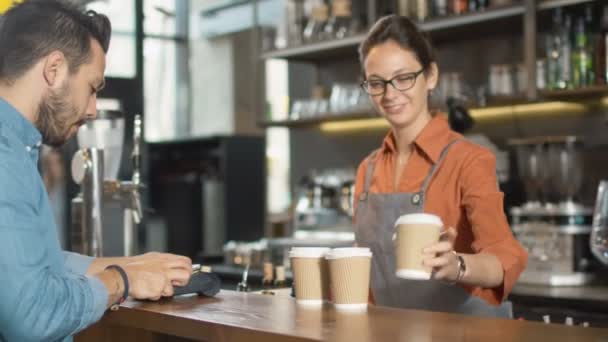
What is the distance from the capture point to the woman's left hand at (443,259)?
1.63 meters

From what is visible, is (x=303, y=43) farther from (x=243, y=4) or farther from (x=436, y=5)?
(x=243, y=4)

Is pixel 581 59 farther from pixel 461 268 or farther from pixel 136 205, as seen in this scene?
pixel 461 268

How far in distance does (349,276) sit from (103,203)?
137cm

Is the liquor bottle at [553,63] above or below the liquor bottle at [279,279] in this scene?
above

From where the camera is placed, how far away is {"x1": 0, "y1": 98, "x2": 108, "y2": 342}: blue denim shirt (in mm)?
1440

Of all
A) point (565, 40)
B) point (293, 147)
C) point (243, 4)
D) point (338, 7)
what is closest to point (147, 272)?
point (565, 40)

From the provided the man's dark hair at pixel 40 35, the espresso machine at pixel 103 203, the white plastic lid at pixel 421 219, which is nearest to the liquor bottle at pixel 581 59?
the espresso machine at pixel 103 203

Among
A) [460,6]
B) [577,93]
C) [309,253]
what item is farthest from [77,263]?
[460,6]

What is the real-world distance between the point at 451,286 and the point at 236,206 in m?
6.50

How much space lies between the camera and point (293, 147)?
5613mm

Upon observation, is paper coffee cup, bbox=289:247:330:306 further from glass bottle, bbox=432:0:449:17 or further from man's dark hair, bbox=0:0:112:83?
glass bottle, bbox=432:0:449:17

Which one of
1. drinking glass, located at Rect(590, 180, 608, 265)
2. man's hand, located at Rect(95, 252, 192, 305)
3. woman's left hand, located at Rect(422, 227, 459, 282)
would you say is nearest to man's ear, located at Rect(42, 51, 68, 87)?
man's hand, located at Rect(95, 252, 192, 305)

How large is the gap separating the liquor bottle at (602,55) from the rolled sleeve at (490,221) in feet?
5.57

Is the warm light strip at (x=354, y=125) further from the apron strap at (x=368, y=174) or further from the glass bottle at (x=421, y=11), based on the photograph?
the apron strap at (x=368, y=174)
